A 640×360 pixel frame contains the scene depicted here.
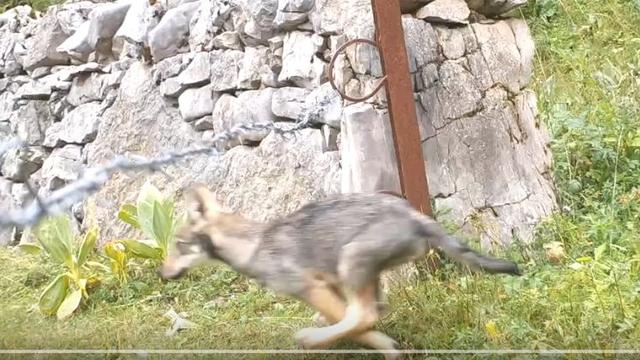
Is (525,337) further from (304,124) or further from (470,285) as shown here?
(304,124)

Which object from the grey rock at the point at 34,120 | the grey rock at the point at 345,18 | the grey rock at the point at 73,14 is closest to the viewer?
the grey rock at the point at 345,18

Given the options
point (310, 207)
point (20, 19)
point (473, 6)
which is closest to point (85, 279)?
point (310, 207)

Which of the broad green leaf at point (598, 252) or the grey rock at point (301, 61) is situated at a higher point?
the grey rock at point (301, 61)

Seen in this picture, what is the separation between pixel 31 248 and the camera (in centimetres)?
165

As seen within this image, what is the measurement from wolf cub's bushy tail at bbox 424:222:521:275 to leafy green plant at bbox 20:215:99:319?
1.82 feet

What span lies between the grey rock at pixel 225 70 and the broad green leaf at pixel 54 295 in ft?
2.65

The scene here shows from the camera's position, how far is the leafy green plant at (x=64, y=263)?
1.53m

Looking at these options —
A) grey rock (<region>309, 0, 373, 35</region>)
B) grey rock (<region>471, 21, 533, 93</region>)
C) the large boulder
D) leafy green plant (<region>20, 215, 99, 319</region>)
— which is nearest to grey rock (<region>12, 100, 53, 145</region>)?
the large boulder

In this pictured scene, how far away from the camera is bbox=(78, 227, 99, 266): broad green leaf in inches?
67.0

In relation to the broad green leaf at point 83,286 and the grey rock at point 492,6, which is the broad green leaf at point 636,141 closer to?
the grey rock at point 492,6

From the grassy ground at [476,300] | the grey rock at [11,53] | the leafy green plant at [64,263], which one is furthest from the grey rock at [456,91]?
the grey rock at [11,53]

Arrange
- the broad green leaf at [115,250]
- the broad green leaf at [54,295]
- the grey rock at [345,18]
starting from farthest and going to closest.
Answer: the grey rock at [345,18] < the broad green leaf at [115,250] < the broad green leaf at [54,295]

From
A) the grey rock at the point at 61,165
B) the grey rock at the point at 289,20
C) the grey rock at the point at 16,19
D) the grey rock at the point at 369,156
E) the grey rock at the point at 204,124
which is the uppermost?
the grey rock at the point at 16,19

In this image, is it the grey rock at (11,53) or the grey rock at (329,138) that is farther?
the grey rock at (11,53)
